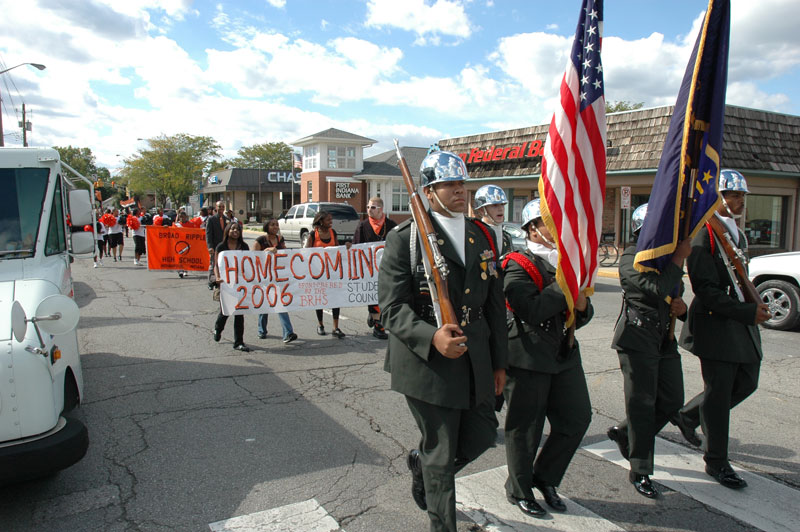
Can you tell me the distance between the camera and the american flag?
12.0 feet

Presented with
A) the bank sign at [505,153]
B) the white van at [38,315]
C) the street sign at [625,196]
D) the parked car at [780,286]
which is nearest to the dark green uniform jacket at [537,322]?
the white van at [38,315]

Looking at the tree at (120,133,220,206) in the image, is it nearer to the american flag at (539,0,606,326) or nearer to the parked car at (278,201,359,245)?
the parked car at (278,201,359,245)

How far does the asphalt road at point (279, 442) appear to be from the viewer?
139 inches

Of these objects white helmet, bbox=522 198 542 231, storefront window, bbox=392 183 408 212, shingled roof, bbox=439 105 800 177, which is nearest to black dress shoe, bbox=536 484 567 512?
white helmet, bbox=522 198 542 231

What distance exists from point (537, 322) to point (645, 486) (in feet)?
4.57

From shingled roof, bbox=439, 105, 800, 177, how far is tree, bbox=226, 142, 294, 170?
64359 mm

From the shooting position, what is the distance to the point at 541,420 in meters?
3.54

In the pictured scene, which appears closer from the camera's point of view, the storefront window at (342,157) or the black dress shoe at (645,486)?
the black dress shoe at (645,486)

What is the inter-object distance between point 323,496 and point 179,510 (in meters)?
0.88

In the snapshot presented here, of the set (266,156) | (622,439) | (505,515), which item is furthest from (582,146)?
(266,156)

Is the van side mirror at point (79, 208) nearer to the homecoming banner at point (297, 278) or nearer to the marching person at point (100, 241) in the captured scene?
the homecoming banner at point (297, 278)

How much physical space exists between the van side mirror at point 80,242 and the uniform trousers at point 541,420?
420cm

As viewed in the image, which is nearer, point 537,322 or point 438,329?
point 438,329

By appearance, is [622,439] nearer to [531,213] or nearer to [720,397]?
[720,397]
